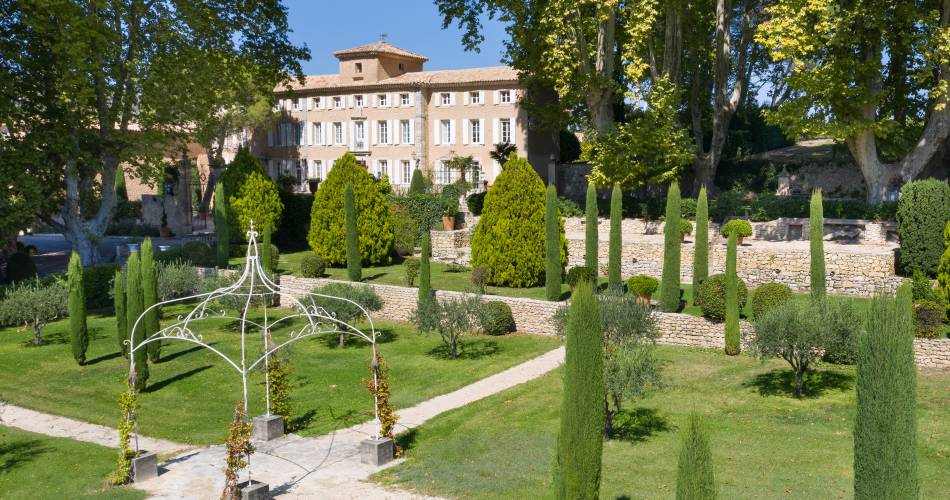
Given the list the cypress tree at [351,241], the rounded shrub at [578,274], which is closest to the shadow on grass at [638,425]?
the rounded shrub at [578,274]

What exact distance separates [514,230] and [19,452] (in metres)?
17.9

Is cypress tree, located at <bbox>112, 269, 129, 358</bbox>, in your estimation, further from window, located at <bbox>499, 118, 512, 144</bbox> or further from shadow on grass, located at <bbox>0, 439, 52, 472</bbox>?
window, located at <bbox>499, 118, 512, 144</bbox>

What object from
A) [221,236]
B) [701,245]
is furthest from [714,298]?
[221,236]

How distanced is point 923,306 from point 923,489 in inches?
317

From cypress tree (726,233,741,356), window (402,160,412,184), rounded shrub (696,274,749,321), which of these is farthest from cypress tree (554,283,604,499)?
window (402,160,412,184)

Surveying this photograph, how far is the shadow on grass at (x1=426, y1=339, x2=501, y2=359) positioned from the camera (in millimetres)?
23312

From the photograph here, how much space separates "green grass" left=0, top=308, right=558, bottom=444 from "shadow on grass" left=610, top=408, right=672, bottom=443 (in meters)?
4.82

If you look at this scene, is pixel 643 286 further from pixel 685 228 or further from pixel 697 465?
pixel 697 465

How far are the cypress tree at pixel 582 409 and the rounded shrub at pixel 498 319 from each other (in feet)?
49.0

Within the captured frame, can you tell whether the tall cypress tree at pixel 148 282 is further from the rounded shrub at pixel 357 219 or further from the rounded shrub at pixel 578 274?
the rounded shrub at pixel 357 219

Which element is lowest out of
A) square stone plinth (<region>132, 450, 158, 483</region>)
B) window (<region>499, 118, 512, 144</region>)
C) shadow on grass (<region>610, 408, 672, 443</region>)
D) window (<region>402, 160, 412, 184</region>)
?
square stone plinth (<region>132, 450, 158, 483</region>)

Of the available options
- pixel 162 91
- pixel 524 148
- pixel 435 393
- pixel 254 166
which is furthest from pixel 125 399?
pixel 524 148

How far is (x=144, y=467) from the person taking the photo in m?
14.7

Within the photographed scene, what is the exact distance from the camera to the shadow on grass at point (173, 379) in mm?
21330
